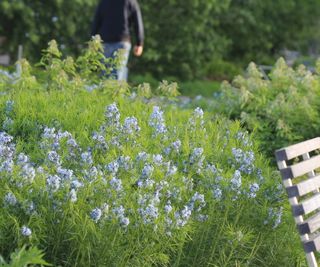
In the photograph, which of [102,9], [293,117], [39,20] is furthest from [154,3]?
[293,117]

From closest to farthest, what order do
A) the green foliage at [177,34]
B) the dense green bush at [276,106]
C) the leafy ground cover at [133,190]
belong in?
the leafy ground cover at [133,190] → the dense green bush at [276,106] → the green foliage at [177,34]

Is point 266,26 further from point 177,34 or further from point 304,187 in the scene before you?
point 304,187

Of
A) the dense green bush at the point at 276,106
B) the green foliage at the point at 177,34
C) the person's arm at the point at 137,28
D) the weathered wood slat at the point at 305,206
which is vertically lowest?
the weathered wood slat at the point at 305,206

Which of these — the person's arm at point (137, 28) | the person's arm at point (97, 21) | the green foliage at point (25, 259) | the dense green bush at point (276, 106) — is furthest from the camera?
the person's arm at point (97, 21)

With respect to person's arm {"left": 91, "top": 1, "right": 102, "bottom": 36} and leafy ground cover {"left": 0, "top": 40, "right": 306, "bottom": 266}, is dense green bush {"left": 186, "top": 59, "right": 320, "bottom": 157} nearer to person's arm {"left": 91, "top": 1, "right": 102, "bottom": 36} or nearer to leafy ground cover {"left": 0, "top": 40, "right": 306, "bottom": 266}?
leafy ground cover {"left": 0, "top": 40, "right": 306, "bottom": 266}

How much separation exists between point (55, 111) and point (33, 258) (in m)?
1.83

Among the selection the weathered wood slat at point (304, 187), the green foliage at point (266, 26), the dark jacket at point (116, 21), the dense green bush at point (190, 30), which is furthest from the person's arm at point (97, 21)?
the green foliage at point (266, 26)

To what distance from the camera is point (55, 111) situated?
14.9 ft

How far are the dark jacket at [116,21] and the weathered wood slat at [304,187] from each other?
5051 mm

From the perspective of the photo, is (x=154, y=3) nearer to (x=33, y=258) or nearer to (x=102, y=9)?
(x=102, y=9)

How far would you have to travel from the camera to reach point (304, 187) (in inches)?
137

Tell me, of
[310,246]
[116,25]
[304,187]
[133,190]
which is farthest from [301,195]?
[116,25]

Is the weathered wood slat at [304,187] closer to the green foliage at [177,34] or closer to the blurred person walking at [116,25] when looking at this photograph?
the blurred person walking at [116,25]

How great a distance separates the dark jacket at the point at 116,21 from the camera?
855 centimetres
